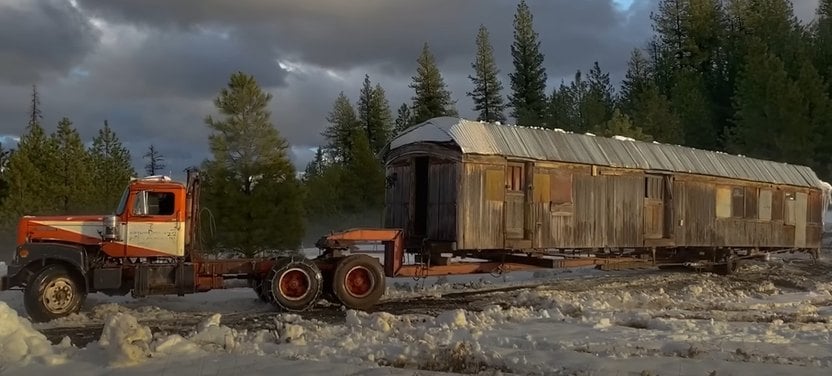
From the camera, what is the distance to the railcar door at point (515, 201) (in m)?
17.8

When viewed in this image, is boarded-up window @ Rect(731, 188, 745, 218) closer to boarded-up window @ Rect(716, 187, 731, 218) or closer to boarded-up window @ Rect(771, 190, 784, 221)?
boarded-up window @ Rect(716, 187, 731, 218)

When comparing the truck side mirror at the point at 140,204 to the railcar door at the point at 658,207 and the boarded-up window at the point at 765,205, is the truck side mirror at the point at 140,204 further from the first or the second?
the boarded-up window at the point at 765,205

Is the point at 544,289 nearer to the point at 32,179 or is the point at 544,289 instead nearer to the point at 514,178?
the point at 514,178

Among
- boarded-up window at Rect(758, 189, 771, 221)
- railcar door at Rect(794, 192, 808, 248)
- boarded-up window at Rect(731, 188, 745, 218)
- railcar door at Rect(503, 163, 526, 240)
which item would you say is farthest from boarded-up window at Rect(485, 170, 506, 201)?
railcar door at Rect(794, 192, 808, 248)

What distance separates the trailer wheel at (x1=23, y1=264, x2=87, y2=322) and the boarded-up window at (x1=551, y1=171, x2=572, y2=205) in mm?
10638

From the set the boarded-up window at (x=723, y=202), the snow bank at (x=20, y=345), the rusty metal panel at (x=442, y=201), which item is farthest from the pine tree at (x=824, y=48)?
the snow bank at (x=20, y=345)

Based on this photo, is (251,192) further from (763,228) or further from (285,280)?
(763,228)

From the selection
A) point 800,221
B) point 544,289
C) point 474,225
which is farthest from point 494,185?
point 800,221

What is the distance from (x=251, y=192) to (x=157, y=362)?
21.2m

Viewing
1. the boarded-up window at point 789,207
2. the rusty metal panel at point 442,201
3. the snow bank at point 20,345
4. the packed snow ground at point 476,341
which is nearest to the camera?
the packed snow ground at point 476,341

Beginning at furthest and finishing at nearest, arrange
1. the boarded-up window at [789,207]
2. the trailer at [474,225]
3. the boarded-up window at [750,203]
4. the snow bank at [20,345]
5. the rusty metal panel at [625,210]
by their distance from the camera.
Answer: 1. the boarded-up window at [789,207]
2. the boarded-up window at [750,203]
3. the rusty metal panel at [625,210]
4. the trailer at [474,225]
5. the snow bank at [20,345]

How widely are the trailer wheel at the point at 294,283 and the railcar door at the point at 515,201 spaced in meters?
5.17

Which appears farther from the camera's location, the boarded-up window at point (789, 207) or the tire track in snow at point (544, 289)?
the boarded-up window at point (789, 207)

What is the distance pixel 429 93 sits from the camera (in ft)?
207
